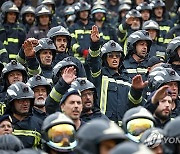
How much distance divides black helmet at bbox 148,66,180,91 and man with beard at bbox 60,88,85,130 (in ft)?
5.76

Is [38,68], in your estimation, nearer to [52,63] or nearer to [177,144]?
[52,63]

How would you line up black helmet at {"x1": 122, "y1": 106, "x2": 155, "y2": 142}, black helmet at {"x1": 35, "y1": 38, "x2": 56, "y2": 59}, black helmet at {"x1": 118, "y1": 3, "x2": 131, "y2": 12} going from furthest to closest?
black helmet at {"x1": 118, "y1": 3, "x2": 131, "y2": 12}
black helmet at {"x1": 35, "y1": 38, "x2": 56, "y2": 59}
black helmet at {"x1": 122, "y1": 106, "x2": 155, "y2": 142}

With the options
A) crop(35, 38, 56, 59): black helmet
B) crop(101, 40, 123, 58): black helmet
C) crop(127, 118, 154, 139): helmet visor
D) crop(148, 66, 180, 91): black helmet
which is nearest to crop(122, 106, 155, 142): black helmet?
crop(127, 118, 154, 139): helmet visor

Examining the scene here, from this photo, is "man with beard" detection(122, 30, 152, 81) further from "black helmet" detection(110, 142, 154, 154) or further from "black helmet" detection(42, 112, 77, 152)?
"black helmet" detection(110, 142, 154, 154)

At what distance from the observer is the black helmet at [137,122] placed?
9.57 meters

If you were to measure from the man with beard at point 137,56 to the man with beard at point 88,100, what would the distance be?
1.84 meters

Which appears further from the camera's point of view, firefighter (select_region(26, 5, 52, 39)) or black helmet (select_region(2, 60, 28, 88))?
firefighter (select_region(26, 5, 52, 39))

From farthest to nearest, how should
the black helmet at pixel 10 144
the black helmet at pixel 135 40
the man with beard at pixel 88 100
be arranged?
the black helmet at pixel 135 40, the man with beard at pixel 88 100, the black helmet at pixel 10 144

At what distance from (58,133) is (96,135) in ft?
5.26

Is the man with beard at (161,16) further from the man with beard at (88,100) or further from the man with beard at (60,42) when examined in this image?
the man with beard at (88,100)

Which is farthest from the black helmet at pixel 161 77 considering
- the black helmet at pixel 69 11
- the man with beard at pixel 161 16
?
the black helmet at pixel 69 11

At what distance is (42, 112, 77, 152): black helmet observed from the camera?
9227 mm

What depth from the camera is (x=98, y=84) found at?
1349cm

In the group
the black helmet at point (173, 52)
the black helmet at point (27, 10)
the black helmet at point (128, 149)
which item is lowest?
the black helmet at point (128, 149)
